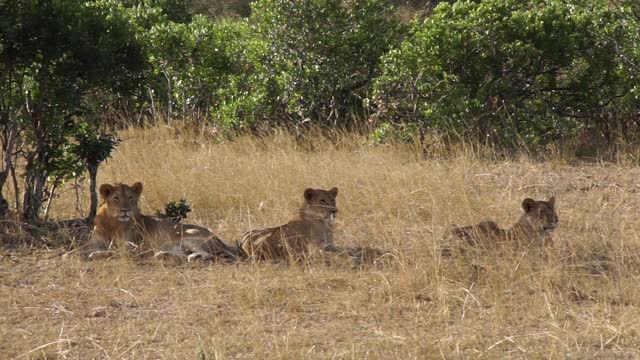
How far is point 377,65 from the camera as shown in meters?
14.3

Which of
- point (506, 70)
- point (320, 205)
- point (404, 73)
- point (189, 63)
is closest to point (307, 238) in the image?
point (320, 205)

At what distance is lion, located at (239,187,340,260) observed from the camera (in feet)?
27.3

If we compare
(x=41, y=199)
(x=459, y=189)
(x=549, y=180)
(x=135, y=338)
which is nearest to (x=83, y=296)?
(x=135, y=338)

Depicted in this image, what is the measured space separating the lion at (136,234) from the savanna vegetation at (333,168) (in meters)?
0.24

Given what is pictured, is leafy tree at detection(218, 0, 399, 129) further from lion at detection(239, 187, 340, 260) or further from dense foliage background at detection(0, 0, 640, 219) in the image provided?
lion at detection(239, 187, 340, 260)

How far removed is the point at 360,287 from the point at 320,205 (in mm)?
1560

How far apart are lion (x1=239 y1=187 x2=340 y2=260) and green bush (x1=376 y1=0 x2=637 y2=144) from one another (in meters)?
3.96

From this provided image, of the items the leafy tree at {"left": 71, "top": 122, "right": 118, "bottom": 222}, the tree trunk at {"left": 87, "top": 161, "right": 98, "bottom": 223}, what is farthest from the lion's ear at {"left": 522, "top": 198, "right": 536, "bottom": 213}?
the tree trunk at {"left": 87, "top": 161, "right": 98, "bottom": 223}

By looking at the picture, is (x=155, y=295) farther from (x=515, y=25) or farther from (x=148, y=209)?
(x=515, y=25)

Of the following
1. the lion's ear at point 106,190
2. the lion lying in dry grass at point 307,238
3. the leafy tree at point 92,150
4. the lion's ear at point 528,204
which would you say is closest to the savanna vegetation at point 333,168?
the leafy tree at point 92,150

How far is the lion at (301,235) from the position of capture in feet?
27.3

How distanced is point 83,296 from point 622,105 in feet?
27.5

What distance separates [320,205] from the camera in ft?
29.1

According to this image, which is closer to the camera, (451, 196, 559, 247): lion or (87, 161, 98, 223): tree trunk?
(451, 196, 559, 247): lion
